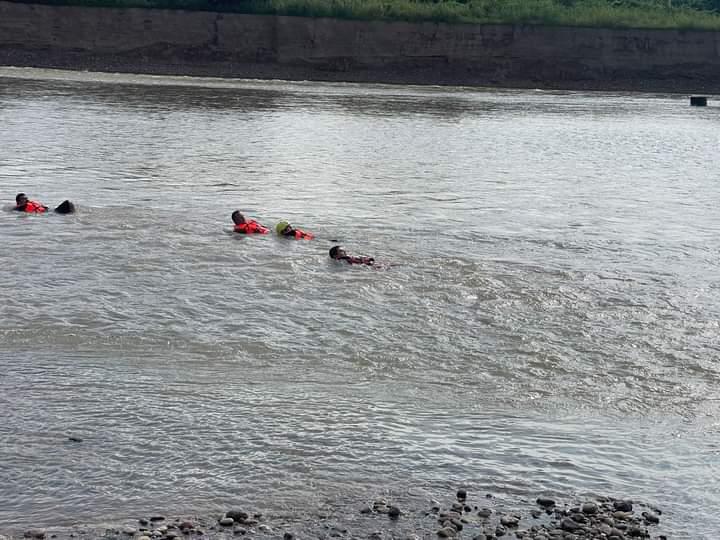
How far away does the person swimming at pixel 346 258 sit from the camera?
15734mm

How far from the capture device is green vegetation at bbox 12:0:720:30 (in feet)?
216

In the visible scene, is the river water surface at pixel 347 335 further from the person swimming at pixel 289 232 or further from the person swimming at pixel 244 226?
the person swimming at pixel 244 226

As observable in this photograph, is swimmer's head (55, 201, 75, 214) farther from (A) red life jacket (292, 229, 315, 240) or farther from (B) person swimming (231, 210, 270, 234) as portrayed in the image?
(A) red life jacket (292, 229, 315, 240)

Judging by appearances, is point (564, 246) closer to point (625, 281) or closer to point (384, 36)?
point (625, 281)

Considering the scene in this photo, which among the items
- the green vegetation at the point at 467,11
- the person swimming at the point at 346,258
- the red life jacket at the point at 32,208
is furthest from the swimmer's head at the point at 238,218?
the green vegetation at the point at 467,11

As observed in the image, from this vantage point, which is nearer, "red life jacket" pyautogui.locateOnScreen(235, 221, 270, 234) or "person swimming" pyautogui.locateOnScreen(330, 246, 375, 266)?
"person swimming" pyautogui.locateOnScreen(330, 246, 375, 266)

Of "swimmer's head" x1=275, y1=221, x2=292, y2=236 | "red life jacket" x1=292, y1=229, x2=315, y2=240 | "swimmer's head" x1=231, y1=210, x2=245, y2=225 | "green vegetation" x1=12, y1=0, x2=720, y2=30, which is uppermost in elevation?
"green vegetation" x1=12, y1=0, x2=720, y2=30

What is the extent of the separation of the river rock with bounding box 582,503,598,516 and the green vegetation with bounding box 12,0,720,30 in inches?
2361

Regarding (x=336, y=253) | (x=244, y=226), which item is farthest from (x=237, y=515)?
(x=244, y=226)

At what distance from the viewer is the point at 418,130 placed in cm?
3688

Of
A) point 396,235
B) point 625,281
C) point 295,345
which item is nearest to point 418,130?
point 396,235

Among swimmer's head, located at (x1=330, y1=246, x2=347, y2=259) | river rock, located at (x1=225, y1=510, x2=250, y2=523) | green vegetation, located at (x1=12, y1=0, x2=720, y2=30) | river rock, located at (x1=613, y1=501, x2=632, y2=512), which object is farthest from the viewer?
green vegetation, located at (x1=12, y1=0, x2=720, y2=30)

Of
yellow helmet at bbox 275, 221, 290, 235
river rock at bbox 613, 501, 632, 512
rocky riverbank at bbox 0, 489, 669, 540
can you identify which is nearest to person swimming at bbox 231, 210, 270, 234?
yellow helmet at bbox 275, 221, 290, 235

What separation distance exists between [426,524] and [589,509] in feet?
3.60
